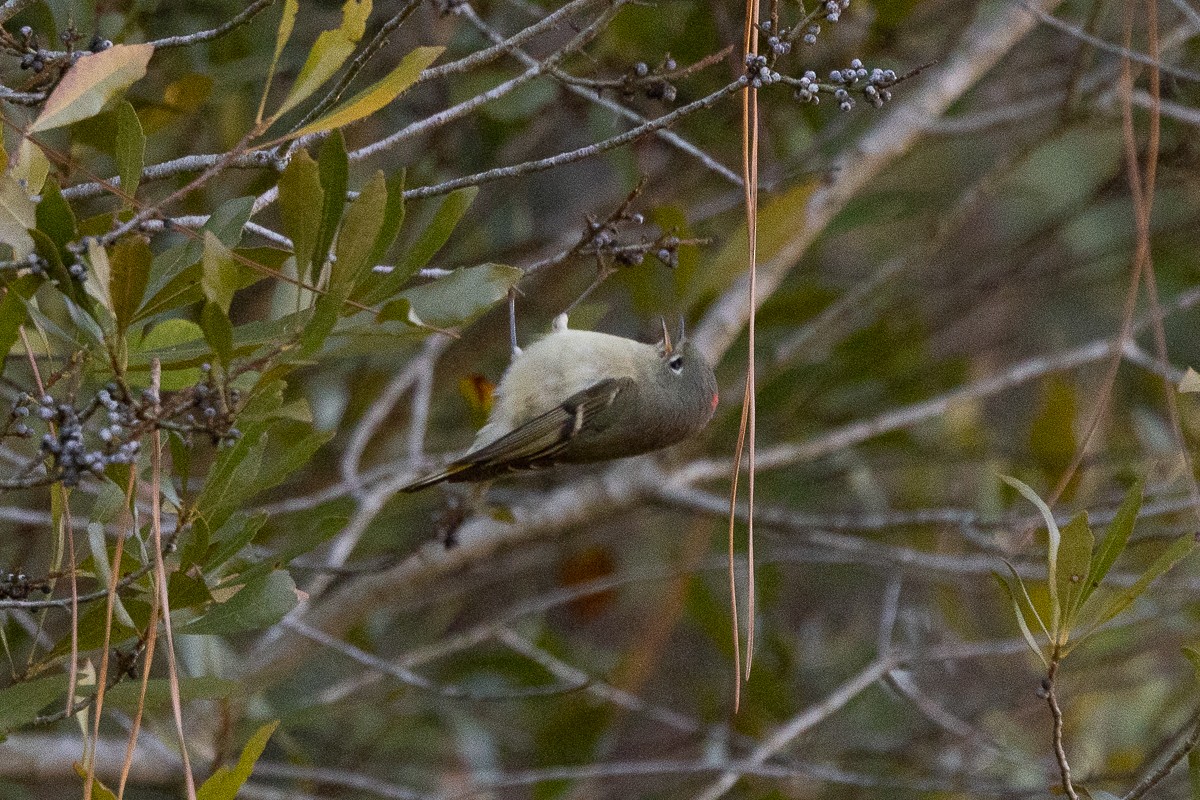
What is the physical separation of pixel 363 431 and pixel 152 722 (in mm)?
1078

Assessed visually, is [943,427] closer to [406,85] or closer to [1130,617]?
[1130,617]

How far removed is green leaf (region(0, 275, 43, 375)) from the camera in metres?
1.42

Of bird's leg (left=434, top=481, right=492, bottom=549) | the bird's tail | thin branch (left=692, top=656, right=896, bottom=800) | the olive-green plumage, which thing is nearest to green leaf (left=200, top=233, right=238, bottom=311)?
the bird's tail

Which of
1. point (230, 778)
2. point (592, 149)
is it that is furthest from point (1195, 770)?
point (230, 778)

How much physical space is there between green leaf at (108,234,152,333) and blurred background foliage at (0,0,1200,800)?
2.99 feet

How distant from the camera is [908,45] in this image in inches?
173

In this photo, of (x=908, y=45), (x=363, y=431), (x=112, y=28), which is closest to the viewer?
(x=112, y=28)

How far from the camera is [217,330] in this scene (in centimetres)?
142

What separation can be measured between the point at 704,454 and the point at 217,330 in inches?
105

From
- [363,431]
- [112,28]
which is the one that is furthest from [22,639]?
[112,28]

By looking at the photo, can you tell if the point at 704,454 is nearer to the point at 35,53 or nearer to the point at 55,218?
the point at 35,53

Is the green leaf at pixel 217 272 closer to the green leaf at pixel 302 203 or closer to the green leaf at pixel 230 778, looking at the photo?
the green leaf at pixel 302 203

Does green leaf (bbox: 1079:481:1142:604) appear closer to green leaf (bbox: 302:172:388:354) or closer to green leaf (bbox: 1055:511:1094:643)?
green leaf (bbox: 1055:511:1094:643)

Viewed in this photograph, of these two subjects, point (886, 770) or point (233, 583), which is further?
point (886, 770)
